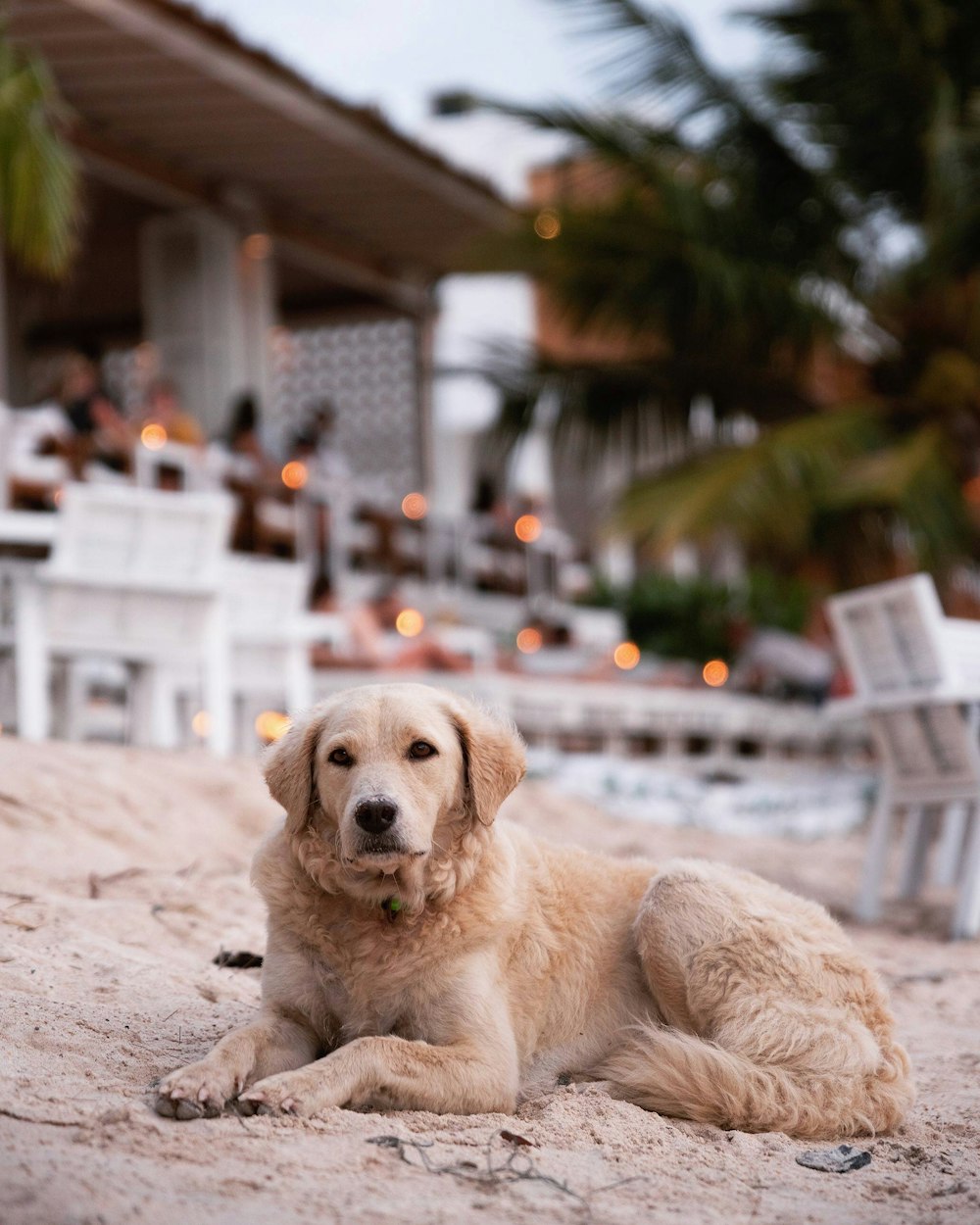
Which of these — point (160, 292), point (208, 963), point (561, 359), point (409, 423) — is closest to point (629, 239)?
point (561, 359)

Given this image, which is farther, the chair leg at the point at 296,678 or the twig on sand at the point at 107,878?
the chair leg at the point at 296,678

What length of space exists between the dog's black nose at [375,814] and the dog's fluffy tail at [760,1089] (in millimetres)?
892

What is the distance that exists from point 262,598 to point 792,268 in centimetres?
587

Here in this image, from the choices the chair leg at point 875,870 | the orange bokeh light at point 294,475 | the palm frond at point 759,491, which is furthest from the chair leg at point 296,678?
the orange bokeh light at point 294,475

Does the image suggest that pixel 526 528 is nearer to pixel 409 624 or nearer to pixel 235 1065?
Answer: pixel 409 624

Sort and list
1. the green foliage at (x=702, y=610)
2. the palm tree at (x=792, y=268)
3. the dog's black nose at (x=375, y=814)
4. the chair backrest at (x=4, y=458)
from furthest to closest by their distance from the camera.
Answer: the green foliage at (x=702, y=610)
the palm tree at (x=792, y=268)
the chair backrest at (x=4, y=458)
the dog's black nose at (x=375, y=814)

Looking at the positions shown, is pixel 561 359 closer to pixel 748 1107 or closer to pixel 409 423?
pixel 409 423

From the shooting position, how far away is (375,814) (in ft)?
11.0

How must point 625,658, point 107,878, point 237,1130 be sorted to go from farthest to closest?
point 625,658 < point 107,878 < point 237,1130

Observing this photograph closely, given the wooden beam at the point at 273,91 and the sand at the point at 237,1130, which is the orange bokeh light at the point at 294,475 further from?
the sand at the point at 237,1130

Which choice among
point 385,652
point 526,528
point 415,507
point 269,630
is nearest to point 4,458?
point 269,630

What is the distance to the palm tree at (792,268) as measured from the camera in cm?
1151

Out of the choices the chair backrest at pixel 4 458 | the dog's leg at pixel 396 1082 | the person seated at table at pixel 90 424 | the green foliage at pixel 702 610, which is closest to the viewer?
the dog's leg at pixel 396 1082

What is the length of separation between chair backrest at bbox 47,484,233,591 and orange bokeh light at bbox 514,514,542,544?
959 centimetres
